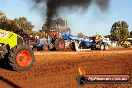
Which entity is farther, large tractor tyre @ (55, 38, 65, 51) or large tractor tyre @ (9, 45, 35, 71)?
large tractor tyre @ (55, 38, 65, 51)

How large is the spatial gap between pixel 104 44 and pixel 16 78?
2544 cm

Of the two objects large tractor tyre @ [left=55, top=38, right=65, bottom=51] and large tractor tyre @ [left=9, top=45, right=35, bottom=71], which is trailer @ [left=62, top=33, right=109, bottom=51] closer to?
large tractor tyre @ [left=55, top=38, right=65, bottom=51]

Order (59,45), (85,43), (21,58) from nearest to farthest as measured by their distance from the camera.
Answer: (21,58), (59,45), (85,43)

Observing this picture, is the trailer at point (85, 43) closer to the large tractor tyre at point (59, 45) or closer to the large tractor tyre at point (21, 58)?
the large tractor tyre at point (59, 45)

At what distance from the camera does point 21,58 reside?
1156cm

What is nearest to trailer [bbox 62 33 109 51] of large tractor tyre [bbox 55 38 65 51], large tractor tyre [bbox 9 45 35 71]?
large tractor tyre [bbox 55 38 65 51]

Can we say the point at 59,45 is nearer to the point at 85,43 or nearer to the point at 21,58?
the point at 85,43

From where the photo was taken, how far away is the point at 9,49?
1162 centimetres

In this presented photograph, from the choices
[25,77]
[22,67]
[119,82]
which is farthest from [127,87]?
[22,67]

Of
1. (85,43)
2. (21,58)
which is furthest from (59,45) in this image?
(21,58)

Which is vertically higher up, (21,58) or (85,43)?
(85,43)

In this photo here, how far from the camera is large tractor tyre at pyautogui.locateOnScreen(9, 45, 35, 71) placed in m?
11.2

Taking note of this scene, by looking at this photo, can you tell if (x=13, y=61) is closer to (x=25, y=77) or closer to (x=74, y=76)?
(x=25, y=77)

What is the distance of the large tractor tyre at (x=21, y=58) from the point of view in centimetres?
1116
